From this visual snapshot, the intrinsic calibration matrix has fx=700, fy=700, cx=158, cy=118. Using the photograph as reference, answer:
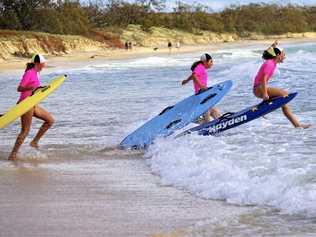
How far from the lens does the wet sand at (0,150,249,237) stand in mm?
5508

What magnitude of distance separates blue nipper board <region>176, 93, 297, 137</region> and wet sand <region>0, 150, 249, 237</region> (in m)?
1.81

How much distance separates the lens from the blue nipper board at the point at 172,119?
33.8 feet

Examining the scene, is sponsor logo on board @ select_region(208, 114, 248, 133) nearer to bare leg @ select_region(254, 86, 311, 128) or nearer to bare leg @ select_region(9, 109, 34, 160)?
bare leg @ select_region(254, 86, 311, 128)

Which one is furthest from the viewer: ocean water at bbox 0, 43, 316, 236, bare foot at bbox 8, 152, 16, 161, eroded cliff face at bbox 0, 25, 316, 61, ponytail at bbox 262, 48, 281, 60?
eroded cliff face at bbox 0, 25, 316, 61

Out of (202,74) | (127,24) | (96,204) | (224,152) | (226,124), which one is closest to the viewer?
(96,204)

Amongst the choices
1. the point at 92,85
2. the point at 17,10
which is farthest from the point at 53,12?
the point at 92,85

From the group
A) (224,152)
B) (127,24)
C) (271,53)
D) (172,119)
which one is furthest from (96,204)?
(127,24)

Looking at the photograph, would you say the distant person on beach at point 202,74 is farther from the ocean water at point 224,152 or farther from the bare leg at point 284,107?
the bare leg at point 284,107

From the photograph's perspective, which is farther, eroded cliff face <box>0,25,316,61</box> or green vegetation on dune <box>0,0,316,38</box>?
green vegetation on dune <box>0,0,316,38</box>

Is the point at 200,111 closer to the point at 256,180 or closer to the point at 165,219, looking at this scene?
the point at 256,180

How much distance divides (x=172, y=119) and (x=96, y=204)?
449cm

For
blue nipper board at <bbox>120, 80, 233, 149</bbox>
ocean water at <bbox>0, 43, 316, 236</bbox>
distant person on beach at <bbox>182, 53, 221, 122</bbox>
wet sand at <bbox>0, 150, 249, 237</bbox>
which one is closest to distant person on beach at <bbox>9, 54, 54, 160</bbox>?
ocean water at <bbox>0, 43, 316, 236</bbox>

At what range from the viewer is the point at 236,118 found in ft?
34.2

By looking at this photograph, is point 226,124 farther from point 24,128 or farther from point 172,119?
point 24,128
